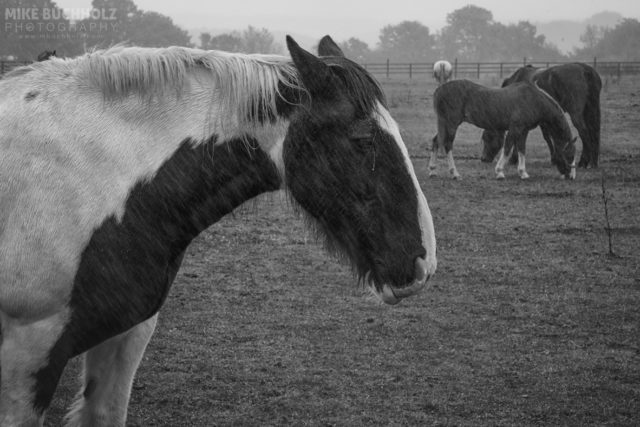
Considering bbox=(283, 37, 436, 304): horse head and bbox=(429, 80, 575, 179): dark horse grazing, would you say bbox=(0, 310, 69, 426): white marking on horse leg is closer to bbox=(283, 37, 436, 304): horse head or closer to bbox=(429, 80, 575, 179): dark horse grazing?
bbox=(283, 37, 436, 304): horse head

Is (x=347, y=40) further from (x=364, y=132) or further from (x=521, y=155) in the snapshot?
(x=364, y=132)

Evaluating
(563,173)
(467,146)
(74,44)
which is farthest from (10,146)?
(74,44)

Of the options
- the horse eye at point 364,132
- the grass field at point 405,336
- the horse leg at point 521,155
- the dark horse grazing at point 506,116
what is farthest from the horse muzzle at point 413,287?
the horse leg at point 521,155

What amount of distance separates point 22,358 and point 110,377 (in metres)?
0.53

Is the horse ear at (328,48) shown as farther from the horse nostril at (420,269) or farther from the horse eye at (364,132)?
the horse nostril at (420,269)

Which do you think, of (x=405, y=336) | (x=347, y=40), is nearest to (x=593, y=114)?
(x=405, y=336)

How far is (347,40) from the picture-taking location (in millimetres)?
89000

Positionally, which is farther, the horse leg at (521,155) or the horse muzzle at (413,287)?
the horse leg at (521,155)

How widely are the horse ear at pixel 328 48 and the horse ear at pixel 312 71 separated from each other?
0.34 meters

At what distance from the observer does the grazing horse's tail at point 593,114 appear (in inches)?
627

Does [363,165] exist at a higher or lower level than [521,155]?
higher

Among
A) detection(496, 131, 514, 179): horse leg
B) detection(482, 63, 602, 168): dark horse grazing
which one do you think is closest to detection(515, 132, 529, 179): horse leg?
detection(496, 131, 514, 179): horse leg

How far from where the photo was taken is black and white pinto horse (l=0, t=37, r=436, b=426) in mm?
2342

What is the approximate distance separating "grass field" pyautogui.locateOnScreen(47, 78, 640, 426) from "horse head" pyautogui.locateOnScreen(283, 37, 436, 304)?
46 centimetres
